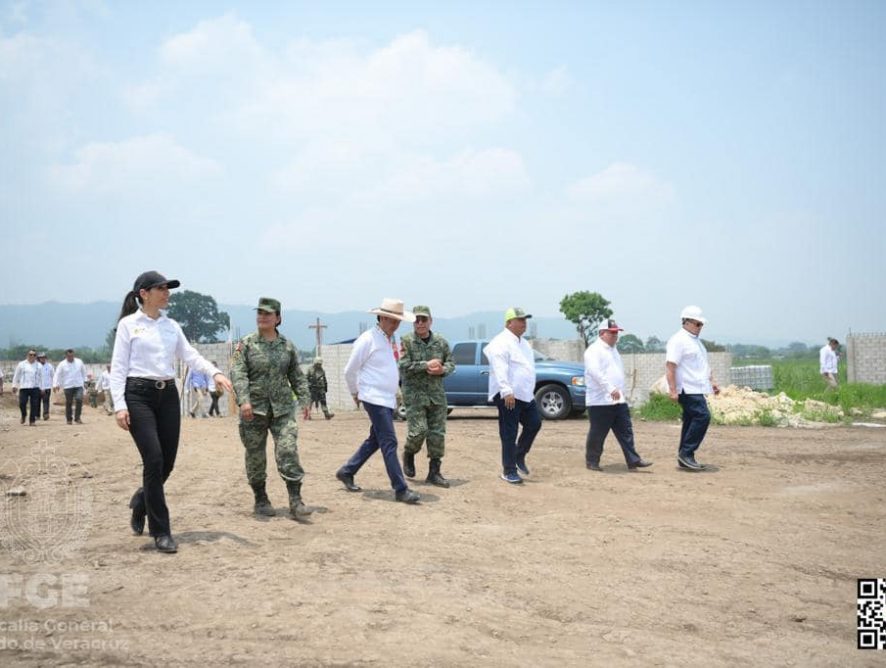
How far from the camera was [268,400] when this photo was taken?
6434 millimetres

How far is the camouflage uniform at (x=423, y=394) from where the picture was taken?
8.05m

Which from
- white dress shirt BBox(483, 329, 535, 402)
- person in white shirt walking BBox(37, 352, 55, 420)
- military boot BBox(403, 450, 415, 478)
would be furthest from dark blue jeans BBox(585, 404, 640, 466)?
person in white shirt walking BBox(37, 352, 55, 420)

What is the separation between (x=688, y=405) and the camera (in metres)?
9.36

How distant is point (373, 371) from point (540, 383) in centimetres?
983

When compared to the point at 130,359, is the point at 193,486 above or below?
below

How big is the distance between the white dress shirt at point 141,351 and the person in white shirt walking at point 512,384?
11.9ft

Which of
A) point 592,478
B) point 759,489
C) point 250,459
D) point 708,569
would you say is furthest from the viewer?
point 592,478

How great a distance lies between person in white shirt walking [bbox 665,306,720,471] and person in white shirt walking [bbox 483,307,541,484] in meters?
1.94

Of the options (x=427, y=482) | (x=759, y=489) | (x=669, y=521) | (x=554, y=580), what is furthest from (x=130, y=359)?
(x=759, y=489)

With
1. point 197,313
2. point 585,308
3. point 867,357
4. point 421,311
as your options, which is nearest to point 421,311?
point 421,311

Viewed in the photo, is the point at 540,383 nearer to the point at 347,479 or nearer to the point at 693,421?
the point at 693,421

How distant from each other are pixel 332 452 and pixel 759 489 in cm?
556

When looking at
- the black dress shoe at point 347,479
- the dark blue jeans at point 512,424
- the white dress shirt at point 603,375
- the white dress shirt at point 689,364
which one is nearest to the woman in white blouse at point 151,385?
the black dress shoe at point 347,479

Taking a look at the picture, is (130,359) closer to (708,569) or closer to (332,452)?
(708,569)
